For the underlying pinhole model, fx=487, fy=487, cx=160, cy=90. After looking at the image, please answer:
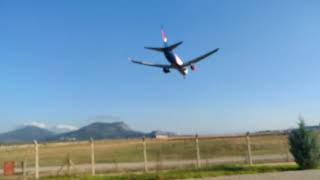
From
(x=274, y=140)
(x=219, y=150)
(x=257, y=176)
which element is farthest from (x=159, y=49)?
(x=274, y=140)

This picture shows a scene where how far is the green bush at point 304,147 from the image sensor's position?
18.8 meters

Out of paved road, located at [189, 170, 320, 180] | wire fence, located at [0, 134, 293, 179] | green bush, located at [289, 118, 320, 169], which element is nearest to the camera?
paved road, located at [189, 170, 320, 180]

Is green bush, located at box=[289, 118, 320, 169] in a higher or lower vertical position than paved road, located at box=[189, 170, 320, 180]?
higher

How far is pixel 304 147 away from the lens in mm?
19109

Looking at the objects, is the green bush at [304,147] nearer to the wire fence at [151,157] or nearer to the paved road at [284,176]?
the paved road at [284,176]

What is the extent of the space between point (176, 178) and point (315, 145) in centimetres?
617

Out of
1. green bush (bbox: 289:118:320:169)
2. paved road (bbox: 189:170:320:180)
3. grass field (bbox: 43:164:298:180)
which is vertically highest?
green bush (bbox: 289:118:320:169)

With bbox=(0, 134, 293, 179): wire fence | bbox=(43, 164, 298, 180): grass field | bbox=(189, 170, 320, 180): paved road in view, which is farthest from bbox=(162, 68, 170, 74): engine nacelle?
bbox=(189, 170, 320, 180): paved road

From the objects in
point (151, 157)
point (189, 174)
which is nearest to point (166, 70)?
point (151, 157)

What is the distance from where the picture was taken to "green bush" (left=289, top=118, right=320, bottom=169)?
18797 mm

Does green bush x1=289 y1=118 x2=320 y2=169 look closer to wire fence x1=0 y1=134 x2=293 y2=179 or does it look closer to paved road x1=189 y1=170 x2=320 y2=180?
paved road x1=189 y1=170 x2=320 y2=180

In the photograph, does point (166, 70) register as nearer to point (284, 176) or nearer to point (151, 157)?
point (151, 157)

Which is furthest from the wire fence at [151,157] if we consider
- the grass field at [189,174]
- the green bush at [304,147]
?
the green bush at [304,147]

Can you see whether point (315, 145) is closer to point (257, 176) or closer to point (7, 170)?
point (257, 176)
